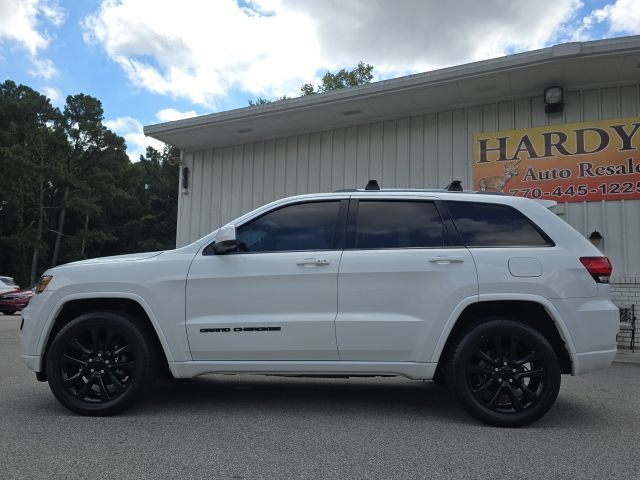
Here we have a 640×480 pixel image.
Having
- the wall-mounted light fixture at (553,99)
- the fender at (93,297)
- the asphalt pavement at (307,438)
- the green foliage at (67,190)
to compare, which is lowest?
the asphalt pavement at (307,438)

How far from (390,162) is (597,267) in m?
6.96

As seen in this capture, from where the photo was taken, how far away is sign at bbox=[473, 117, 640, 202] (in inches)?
363

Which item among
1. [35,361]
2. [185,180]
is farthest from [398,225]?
[185,180]

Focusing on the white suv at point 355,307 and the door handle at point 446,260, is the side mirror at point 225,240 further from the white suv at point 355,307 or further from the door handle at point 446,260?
the door handle at point 446,260

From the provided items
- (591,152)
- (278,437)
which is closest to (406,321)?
(278,437)

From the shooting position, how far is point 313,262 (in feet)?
14.3

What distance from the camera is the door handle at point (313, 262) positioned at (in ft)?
14.3

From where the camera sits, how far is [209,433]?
13.1 feet

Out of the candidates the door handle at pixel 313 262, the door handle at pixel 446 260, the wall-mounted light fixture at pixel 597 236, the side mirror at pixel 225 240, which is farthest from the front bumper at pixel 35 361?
the wall-mounted light fixture at pixel 597 236

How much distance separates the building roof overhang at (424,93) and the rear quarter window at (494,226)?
17.4 feet

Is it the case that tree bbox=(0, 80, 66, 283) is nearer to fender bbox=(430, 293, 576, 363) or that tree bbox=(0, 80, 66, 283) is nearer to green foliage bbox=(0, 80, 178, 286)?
green foliage bbox=(0, 80, 178, 286)

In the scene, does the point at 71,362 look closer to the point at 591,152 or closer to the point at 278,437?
the point at 278,437

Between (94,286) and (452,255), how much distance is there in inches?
115

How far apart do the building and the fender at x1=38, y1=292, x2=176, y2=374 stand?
6.80 meters
